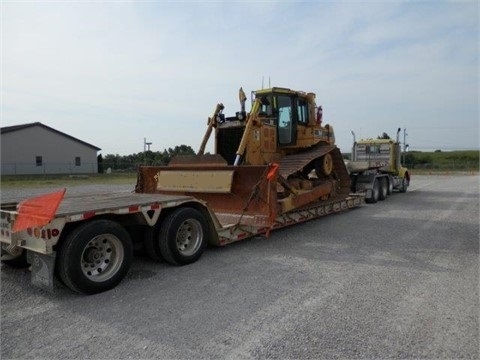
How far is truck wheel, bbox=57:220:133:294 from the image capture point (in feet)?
15.5

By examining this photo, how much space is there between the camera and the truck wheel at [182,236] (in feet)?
19.7

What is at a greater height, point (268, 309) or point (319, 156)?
point (319, 156)

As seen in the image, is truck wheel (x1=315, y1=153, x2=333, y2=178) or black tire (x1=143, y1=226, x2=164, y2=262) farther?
truck wheel (x1=315, y1=153, x2=333, y2=178)

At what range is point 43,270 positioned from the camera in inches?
188

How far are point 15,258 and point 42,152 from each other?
133ft

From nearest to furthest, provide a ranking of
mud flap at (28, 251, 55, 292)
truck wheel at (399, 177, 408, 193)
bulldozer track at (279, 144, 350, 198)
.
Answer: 1. mud flap at (28, 251, 55, 292)
2. bulldozer track at (279, 144, 350, 198)
3. truck wheel at (399, 177, 408, 193)

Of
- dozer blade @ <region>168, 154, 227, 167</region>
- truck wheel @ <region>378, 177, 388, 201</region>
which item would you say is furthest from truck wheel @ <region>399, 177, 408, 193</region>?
dozer blade @ <region>168, 154, 227, 167</region>

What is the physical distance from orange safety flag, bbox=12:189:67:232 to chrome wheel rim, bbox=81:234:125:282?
0.63 metres

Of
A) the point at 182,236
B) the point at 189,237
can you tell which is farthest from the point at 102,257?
the point at 189,237

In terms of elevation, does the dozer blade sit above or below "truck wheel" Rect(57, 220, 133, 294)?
above

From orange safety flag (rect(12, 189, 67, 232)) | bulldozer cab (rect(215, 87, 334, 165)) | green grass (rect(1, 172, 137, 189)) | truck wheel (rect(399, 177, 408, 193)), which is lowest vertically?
truck wheel (rect(399, 177, 408, 193))

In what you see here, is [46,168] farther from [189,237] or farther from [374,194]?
[189,237]

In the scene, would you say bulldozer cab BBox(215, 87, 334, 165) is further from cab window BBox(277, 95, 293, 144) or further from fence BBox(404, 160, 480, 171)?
fence BBox(404, 160, 480, 171)

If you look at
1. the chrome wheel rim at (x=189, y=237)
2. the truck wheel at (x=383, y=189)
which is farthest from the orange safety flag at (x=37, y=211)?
the truck wheel at (x=383, y=189)
